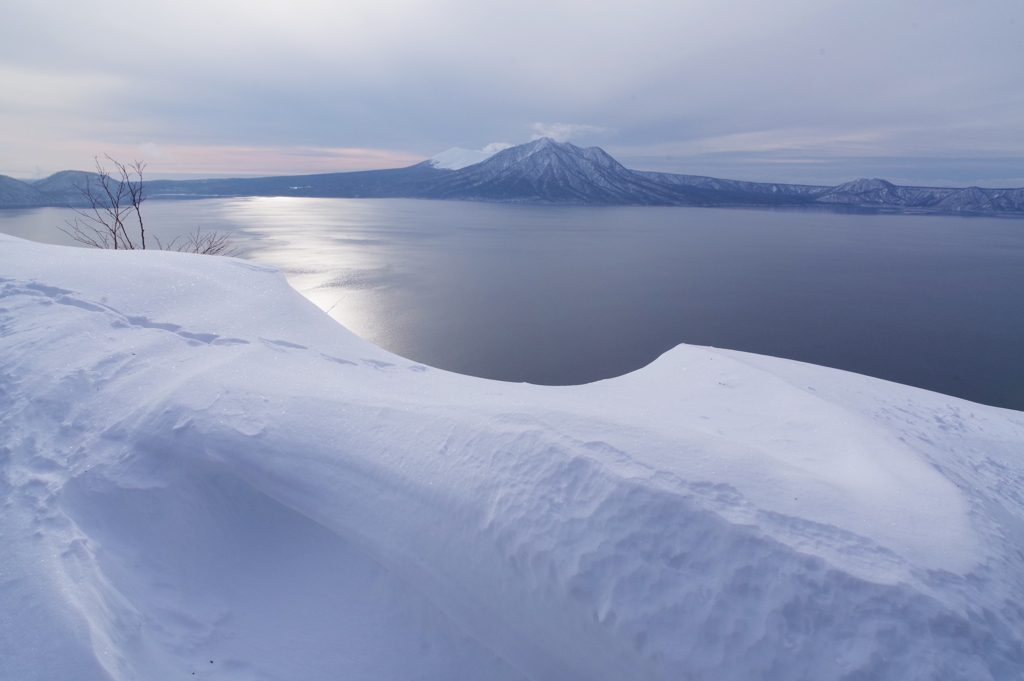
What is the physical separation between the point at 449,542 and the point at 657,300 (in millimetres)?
18018

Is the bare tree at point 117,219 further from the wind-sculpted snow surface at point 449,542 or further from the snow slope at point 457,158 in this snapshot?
the snow slope at point 457,158

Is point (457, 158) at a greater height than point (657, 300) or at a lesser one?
greater

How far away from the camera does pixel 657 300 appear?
1942 cm

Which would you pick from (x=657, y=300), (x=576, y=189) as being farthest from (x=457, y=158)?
(x=657, y=300)

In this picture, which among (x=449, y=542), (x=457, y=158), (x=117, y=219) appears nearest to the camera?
(x=449, y=542)

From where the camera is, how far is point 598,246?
3500 cm

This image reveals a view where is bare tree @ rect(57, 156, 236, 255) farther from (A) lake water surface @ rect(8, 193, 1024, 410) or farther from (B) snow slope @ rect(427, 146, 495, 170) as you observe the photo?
(B) snow slope @ rect(427, 146, 495, 170)

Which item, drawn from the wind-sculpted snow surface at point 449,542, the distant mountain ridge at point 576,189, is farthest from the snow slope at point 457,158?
the wind-sculpted snow surface at point 449,542

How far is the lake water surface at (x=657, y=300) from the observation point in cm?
1331

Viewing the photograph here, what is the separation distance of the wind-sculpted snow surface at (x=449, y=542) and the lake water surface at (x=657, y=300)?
8474mm

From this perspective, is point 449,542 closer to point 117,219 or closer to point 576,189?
point 117,219

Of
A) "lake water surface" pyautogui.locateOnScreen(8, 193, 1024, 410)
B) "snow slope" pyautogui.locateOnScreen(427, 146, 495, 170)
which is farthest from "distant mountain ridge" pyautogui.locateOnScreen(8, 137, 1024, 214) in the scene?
"lake water surface" pyautogui.locateOnScreen(8, 193, 1024, 410)

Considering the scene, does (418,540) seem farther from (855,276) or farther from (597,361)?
(855,276)

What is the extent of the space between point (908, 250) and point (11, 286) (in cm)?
4576
